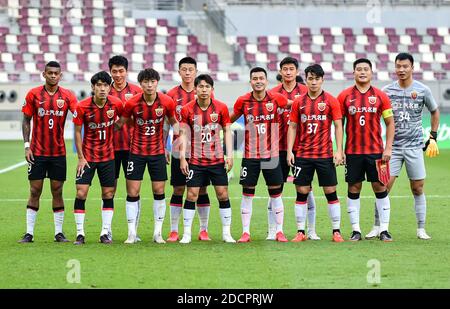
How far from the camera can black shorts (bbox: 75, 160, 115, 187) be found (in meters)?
10.7

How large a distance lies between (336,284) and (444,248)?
2365 millimetres

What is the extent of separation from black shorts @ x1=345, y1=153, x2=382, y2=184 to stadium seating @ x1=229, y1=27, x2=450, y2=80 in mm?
24124

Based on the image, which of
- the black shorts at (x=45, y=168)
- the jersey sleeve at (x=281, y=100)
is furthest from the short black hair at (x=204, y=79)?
the black shorts at (x=45, y=168)

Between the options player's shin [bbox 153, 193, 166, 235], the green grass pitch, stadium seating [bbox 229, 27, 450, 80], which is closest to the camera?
the green grass pitch

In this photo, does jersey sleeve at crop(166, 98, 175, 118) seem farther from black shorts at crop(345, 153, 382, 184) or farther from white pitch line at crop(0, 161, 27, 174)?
white pitch line at crop(0, 161, 27, 174)

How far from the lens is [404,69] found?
10.7 metres

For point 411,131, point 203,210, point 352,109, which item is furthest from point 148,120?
point 411,131

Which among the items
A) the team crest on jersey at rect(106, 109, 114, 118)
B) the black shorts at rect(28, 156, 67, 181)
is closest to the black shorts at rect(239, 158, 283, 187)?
the team crest on jersey at rect(106, 109, 114, 118)

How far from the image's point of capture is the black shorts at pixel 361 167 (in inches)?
419

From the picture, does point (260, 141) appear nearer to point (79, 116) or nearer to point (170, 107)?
point (170, 107)

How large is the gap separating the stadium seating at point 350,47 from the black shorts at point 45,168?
79.5ft

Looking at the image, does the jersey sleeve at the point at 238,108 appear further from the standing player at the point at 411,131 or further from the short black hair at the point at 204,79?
the standing player at the point at 411,131
